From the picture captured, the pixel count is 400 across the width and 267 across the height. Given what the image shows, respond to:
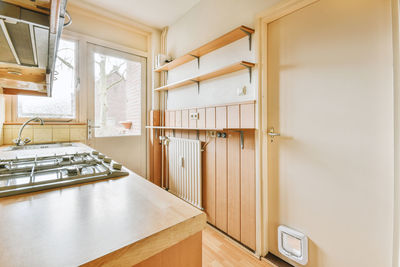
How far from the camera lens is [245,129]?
1.79m

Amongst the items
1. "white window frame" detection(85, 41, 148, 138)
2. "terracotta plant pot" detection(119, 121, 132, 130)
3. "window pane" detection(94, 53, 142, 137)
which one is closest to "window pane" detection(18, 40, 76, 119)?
"white window frame" detection(85, 41, 148, 138)

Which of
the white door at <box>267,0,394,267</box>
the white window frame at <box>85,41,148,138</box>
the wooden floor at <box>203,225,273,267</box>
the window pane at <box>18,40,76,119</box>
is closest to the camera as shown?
the white door at <box>267,0,394,267</box>

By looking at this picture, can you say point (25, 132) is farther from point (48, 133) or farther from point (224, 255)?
point (224, 255)

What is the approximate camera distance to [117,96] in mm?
2840

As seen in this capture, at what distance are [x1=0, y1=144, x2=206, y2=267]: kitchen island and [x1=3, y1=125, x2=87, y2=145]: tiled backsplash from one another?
80.0 inches

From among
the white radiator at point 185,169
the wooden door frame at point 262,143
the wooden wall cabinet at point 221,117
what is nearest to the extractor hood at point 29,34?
the wooden wall cabinet at point 221,117

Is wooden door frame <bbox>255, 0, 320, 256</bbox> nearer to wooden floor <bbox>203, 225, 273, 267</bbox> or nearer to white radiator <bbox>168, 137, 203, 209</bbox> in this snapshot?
wooden floor <bbox>203, 225, 273, 267</bbox>

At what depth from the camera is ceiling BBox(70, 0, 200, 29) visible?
94.3 inches

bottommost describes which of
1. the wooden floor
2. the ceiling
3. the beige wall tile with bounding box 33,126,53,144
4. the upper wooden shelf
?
the wooden floor

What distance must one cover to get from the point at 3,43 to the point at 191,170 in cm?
192

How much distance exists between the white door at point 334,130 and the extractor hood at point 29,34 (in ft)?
4.91

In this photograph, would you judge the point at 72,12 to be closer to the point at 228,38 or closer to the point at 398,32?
the point at 228,38

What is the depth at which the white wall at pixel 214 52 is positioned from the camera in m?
1.79

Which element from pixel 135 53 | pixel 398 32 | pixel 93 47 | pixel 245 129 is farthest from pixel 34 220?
pixel 135 53
